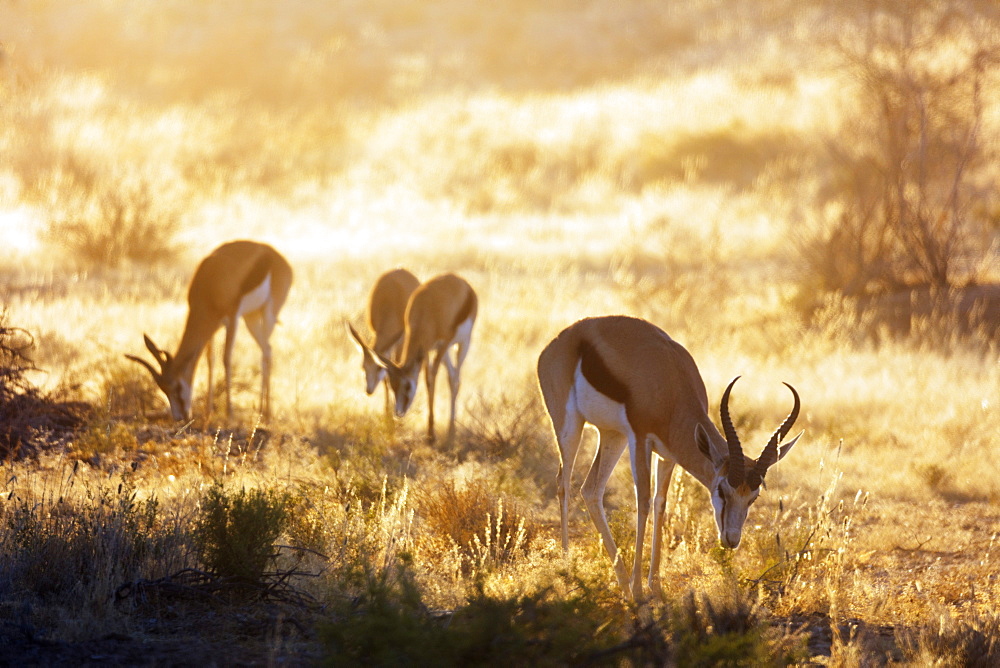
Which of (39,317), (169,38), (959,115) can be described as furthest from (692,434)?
(169,38)

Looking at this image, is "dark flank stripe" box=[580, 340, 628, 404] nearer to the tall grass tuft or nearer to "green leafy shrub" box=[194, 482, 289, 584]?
the tall grass tuft

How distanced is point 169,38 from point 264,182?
→ 26.3 m

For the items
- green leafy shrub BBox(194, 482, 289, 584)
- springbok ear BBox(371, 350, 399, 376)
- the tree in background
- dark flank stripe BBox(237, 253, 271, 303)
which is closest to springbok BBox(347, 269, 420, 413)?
springbok ear BBox(371, 350, 399, 376)

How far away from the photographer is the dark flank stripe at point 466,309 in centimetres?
1203

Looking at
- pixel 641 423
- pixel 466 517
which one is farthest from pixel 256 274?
pixel 641 423

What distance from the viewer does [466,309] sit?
12227mm

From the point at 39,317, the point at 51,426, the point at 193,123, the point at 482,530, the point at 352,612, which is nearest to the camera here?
the point at 352,612

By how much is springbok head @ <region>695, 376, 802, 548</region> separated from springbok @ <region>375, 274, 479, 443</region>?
18.7 ft

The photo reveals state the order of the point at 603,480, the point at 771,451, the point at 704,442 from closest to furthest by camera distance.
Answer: the point at 771,451 < the point at 704,442 < the point at 603,480

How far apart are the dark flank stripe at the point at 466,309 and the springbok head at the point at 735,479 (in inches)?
252

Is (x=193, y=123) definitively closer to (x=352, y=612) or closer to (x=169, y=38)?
(x=169, y=38)

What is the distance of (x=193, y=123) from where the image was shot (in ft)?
140

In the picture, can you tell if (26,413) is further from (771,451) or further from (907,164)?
(907,164)

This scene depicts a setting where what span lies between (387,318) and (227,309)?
2.24m
